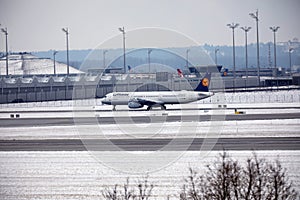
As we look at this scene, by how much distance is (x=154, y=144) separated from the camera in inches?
1485

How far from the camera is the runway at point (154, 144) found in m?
35.1

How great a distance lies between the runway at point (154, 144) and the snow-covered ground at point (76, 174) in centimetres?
212

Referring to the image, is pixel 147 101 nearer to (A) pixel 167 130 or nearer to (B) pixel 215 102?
(B) pixel 215 102

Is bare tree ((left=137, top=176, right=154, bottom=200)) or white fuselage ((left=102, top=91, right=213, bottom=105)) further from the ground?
white fuselage ((left=102, top=91, right=213, bottom=105))

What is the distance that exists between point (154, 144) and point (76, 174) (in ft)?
35.6

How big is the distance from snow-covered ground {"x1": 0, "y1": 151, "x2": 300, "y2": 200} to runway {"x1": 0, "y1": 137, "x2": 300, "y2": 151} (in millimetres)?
2123

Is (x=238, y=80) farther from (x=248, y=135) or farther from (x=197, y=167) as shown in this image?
(x=197, y=167)

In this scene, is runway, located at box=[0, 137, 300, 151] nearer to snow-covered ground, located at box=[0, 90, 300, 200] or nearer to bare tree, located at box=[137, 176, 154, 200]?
snow-covered ground, located at box=[0, 90, 300, 200]

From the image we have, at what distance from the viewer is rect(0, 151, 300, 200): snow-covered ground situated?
23.4m

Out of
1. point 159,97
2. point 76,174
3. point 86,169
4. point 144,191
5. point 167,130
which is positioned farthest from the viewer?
point 159,97

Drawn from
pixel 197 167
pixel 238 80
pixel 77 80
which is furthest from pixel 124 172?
pixel 238 80

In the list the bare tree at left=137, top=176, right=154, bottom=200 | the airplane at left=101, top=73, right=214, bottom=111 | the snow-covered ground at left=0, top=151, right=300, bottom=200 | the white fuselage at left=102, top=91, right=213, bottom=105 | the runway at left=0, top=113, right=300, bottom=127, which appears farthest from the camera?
the white fuselage at left=102, top=91, right=213, bottom=105

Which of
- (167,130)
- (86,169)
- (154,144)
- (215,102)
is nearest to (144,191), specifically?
(86,169)

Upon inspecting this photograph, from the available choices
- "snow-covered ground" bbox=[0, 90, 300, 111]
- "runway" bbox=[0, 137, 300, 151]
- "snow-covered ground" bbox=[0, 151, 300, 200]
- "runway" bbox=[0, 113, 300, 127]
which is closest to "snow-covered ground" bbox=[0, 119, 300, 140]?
"runway" bbox=[0, 137, 300, 151]
